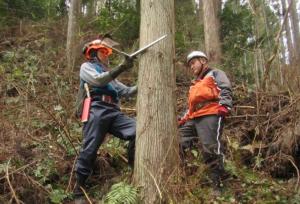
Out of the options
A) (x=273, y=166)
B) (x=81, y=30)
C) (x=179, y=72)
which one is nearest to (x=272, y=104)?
(x=273, y=166)

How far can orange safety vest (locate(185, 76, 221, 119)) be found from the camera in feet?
20.9

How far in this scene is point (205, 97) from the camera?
636 cm

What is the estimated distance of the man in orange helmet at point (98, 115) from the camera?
6070 millimetres

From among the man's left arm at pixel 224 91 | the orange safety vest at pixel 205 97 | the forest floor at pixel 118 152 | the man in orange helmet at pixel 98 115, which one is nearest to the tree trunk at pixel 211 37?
the forest floor at pixel 118 152

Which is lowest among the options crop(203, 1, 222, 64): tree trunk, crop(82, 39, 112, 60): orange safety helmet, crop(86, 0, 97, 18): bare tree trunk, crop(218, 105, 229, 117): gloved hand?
→ crop(218, 105, 229, 117): gloved hand

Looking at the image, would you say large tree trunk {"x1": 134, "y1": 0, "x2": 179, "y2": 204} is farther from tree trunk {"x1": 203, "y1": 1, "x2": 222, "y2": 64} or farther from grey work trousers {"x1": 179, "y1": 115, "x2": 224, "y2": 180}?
tree trunk {"x1": 203, "y1": 1, "x2": 222, "y2": 64}

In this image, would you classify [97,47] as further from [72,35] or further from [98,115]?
[72,35]

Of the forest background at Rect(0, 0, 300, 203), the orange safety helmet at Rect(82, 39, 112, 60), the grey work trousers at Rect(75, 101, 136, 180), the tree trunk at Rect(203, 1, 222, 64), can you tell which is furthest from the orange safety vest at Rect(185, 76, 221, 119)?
the tree trunk at Rect(203, 1, 222, 64)

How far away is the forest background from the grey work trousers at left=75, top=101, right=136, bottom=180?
0.47 m

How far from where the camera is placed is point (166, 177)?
5.49m

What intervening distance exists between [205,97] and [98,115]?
1.50 metres

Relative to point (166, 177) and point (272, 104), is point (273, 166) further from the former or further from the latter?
point (166, 177)

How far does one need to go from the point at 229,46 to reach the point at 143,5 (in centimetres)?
882

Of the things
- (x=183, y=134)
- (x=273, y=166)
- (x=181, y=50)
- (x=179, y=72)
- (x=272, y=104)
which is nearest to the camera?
(x=183, y=134)
